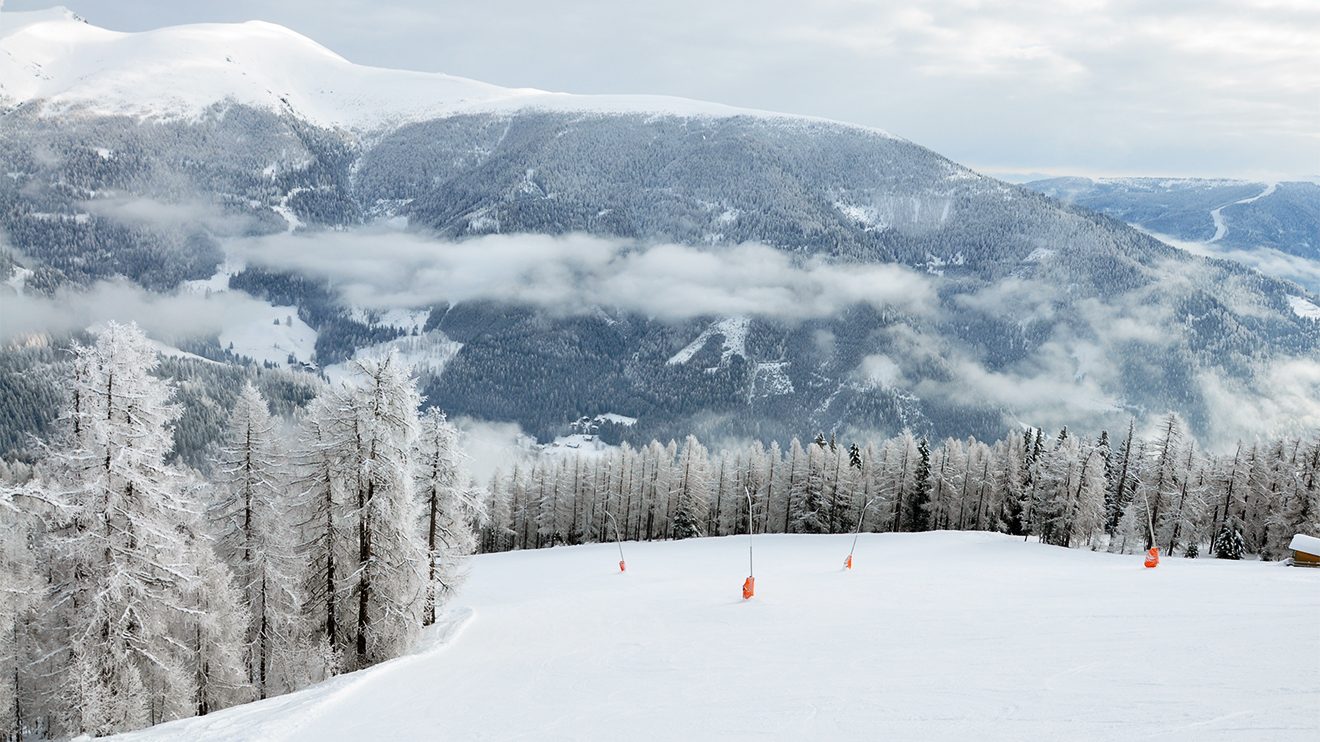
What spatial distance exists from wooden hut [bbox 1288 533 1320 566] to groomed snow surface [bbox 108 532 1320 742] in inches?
531

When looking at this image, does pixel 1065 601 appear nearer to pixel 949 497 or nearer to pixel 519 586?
pixel 519 586

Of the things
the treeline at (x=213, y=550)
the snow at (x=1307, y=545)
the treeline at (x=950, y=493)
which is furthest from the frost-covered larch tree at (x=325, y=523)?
the treeline at (x=950, y=493)

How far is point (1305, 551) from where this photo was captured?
140ft

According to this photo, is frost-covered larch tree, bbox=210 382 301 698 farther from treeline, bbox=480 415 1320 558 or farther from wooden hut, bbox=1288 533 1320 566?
treeline, bbox=480 415 1320 558

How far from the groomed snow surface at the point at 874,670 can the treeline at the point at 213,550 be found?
4237mm

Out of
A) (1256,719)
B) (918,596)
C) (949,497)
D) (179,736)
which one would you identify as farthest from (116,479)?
(949,497)

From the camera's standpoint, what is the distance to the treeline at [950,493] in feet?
221

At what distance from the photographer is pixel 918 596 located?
30844 mm

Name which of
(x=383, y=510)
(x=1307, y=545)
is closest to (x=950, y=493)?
(x=1307, y=545)

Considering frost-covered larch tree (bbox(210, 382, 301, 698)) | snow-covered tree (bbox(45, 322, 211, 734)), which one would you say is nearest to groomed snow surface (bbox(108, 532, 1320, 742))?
snow-covered tree (bbox(45, 322, 211, 734))

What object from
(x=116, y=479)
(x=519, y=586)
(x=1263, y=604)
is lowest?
(x=519, y=586)

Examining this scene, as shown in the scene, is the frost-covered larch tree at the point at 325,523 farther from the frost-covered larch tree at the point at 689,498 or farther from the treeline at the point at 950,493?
the frost-covered larch tree at the point at 689,498

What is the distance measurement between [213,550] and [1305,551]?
190 ft

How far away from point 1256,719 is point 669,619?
68.0 ft
